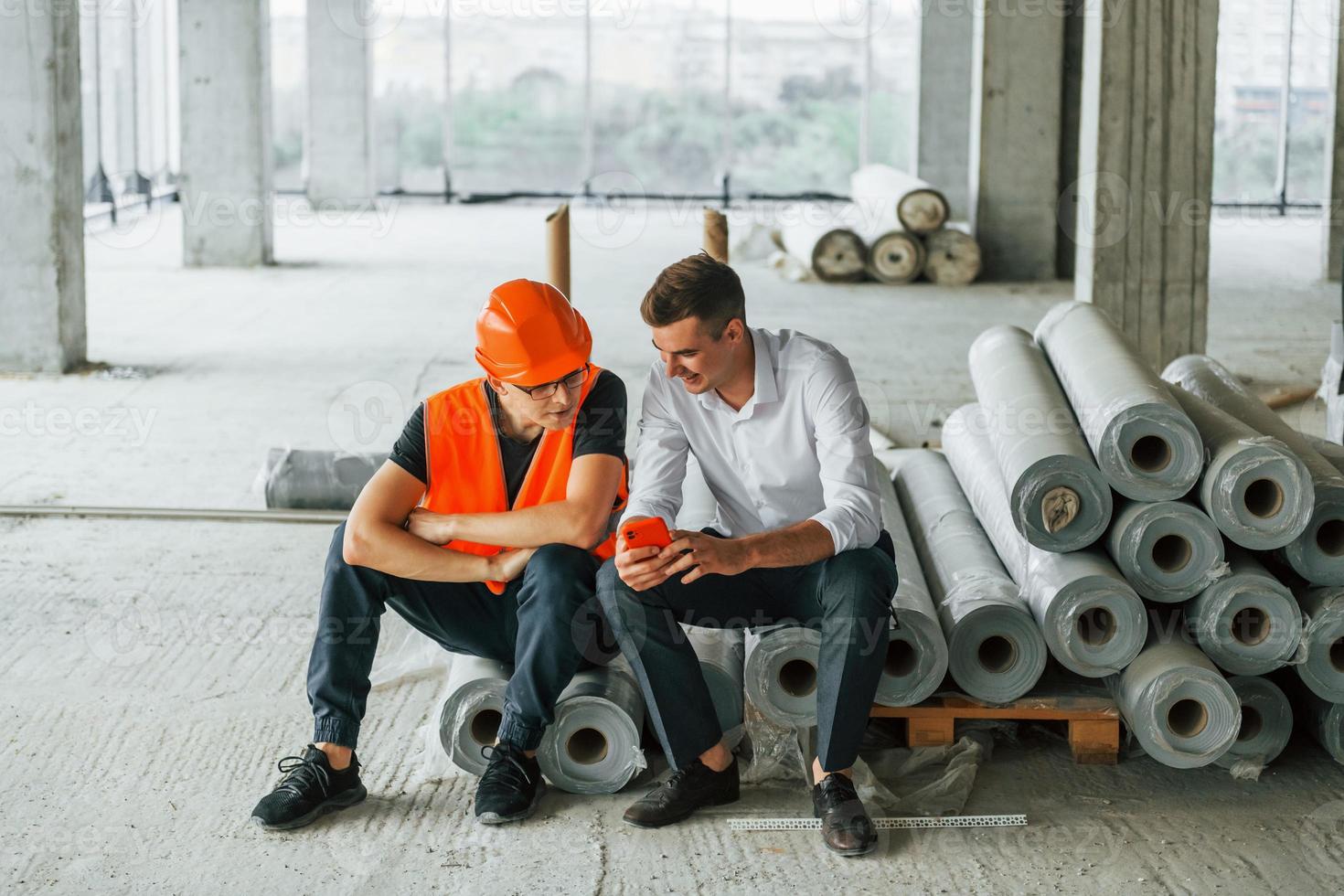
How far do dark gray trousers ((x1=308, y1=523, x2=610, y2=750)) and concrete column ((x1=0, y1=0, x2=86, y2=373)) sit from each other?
595cm

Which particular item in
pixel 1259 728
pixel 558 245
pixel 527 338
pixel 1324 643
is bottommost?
pixel 1259 728

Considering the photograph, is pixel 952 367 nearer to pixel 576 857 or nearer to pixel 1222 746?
pixel 1222 746

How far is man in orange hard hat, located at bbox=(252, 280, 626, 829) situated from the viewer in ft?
11.0

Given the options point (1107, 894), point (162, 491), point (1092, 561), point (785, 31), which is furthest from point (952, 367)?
point (785, 31)

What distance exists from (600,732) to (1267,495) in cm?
176

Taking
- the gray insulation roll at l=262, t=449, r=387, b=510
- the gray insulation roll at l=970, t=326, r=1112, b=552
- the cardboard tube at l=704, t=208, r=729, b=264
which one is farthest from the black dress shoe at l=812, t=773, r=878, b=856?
the gray insulation roll at l=262, t=449, r=387, b=510

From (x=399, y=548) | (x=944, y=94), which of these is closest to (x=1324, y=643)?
(x=399, y=548)

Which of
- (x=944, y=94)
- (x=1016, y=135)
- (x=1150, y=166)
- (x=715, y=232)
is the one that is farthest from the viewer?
(x=944, y=94)

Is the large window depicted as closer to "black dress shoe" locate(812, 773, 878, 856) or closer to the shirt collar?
the shirt collar

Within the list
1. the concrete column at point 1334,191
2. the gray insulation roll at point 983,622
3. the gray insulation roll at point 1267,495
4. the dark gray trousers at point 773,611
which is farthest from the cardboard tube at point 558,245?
the concrete column at point 1334,191

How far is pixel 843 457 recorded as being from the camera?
3436 mm

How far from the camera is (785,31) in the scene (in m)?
19.9

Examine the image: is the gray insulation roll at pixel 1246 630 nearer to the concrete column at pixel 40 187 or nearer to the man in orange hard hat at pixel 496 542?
the man in orange hard hat at pixel 496 542

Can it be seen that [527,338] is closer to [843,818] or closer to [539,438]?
[539,438]
